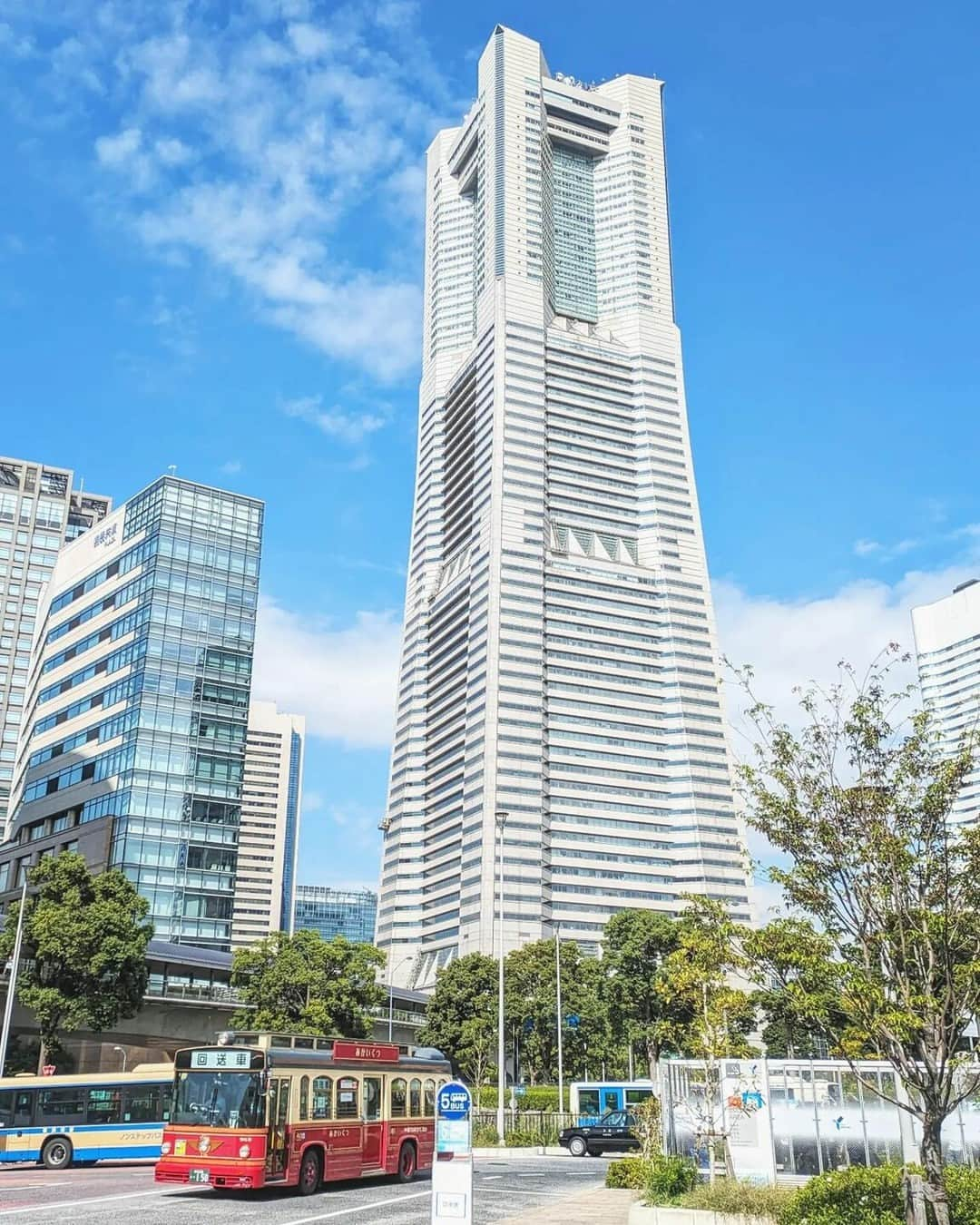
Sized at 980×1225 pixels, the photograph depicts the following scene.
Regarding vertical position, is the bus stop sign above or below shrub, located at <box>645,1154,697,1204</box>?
above

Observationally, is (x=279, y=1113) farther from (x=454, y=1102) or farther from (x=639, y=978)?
(x=639, y=978)

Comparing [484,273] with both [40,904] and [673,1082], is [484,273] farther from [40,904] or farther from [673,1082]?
[673,1082]

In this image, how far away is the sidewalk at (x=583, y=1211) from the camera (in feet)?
70.8

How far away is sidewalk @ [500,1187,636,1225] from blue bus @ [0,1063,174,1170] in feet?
49.9

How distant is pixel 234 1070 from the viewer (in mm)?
24312

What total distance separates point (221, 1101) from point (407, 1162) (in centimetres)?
889

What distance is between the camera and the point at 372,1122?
28.9 metres

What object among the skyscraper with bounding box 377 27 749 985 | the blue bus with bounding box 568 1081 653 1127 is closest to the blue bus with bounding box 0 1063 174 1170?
the blue bus with bounding box 568 1081 653 1127

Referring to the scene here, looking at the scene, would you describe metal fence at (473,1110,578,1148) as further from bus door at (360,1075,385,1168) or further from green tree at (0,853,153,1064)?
bus door at (360,1075,385,1168)

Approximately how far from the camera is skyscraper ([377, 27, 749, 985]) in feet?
518

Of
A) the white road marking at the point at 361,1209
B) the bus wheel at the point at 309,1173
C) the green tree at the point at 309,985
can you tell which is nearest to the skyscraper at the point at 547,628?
the green tree at the point at 309,985

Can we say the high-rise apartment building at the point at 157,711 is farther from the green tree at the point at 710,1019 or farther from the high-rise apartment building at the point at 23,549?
the green tree at the point at 710,1019

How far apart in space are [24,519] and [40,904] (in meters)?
140

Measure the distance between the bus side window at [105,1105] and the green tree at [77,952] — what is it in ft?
42.6
